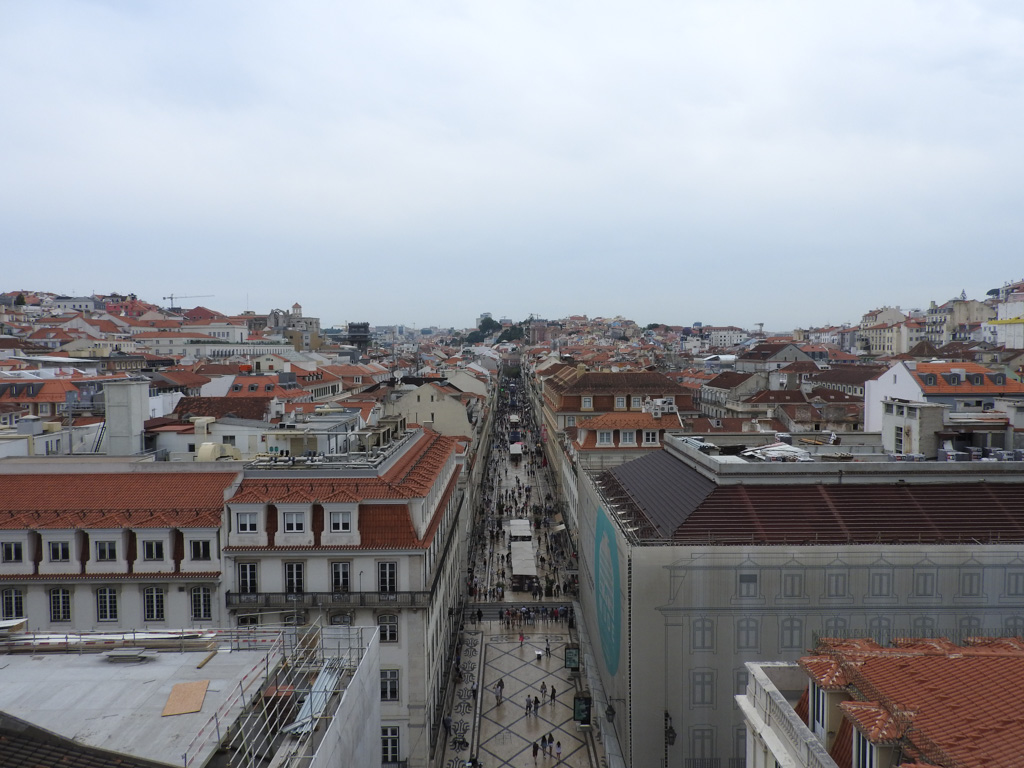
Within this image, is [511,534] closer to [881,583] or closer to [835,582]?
[835,582]

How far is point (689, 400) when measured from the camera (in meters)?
80.9

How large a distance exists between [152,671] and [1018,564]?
85.5 ft

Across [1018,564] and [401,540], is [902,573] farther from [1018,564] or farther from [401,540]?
[401,540]

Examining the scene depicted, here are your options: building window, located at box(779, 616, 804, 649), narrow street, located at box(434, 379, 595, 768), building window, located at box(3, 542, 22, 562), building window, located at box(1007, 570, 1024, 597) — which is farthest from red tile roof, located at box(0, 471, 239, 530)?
building window, located at box(1007, 570, 1024, 597)

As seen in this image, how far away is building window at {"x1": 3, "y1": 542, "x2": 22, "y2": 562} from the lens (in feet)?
97.8

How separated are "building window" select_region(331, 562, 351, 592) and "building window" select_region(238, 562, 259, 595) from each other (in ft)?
9.84

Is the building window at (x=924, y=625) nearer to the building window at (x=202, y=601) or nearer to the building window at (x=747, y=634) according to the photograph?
the building window at (x=747, y=634)

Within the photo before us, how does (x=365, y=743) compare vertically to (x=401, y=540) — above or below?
below

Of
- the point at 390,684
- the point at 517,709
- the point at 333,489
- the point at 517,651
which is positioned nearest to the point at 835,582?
the point at 390,684

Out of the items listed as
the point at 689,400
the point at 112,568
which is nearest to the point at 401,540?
the point at 112,568

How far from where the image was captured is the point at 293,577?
99.7 ft

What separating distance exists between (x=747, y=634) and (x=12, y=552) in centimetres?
2713

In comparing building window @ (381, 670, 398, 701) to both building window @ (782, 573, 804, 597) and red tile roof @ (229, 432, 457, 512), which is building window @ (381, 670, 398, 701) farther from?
building window @ (782, 573, 804, 597)

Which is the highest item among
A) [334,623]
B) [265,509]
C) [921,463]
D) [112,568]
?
[921,463]
